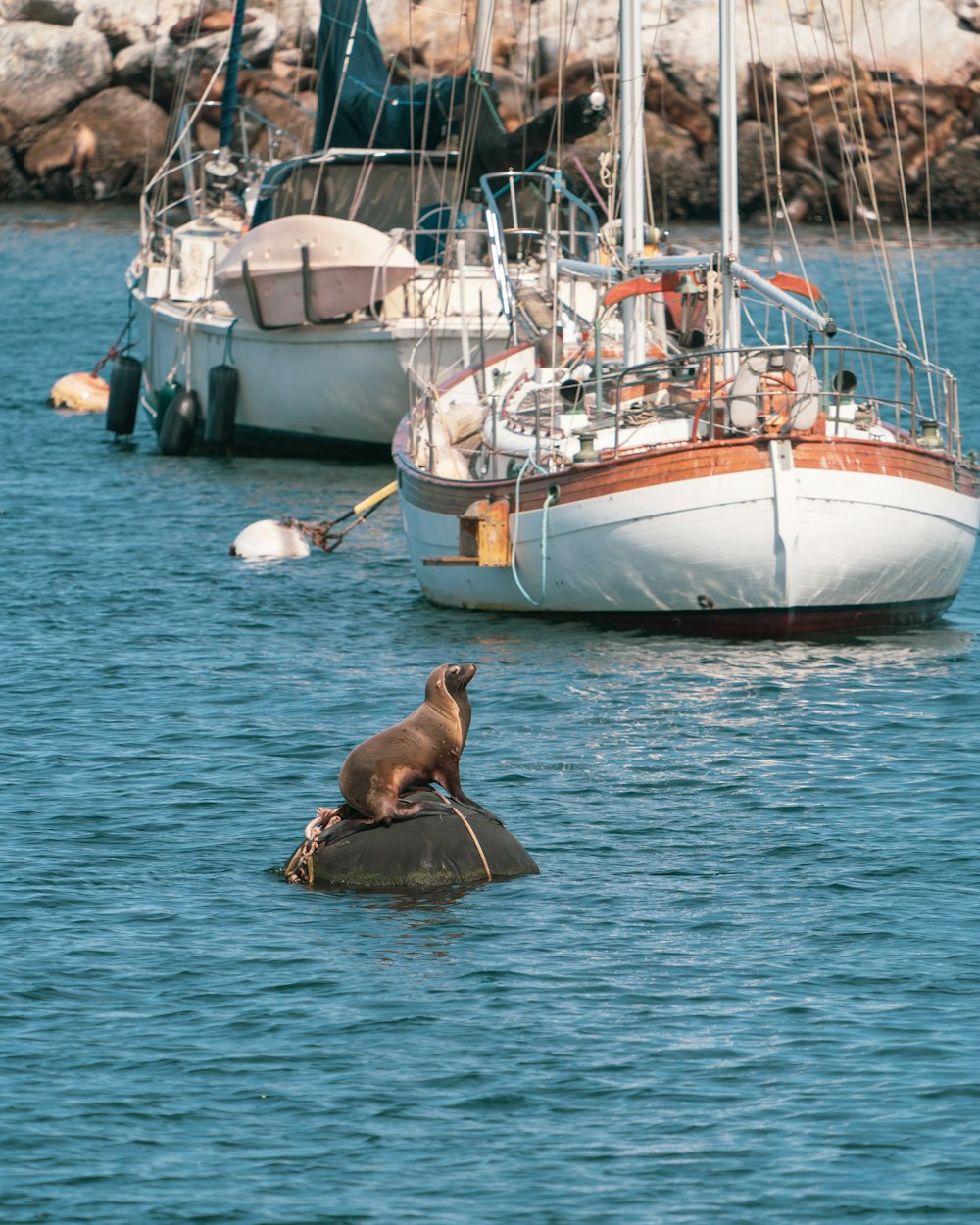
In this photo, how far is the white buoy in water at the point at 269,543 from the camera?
95.5ft

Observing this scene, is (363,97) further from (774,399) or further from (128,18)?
(128,18)

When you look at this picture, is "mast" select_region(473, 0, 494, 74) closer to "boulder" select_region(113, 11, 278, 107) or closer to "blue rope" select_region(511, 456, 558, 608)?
"blue rope" select_region(511, 456, 558, 608)

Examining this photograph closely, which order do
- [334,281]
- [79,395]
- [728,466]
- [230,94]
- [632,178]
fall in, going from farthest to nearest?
A: 1. [230,94]
2. [79,395]
3. [334,281]
4. [632,178]
5. [728,466]

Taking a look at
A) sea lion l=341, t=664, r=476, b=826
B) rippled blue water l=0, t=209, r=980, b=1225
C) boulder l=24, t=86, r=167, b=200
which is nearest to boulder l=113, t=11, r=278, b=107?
boulder l=24, t=86, r=167, b=200

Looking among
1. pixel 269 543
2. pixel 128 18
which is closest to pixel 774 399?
pixel 269 543

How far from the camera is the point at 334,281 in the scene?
35469 millimetres

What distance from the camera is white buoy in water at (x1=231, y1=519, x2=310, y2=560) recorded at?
29.1 metres

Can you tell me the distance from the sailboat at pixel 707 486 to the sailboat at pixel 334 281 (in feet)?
21.2

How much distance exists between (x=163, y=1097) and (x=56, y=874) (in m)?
4.12

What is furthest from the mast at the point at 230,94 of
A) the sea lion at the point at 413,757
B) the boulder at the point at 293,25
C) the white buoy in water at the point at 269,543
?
the boulder at the point at 293,25

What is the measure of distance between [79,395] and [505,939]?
3154 cm

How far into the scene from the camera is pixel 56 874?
16.4 m

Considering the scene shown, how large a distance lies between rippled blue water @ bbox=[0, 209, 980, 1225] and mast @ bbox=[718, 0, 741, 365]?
138 inches

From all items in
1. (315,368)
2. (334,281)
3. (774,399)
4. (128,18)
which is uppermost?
(128,18)
